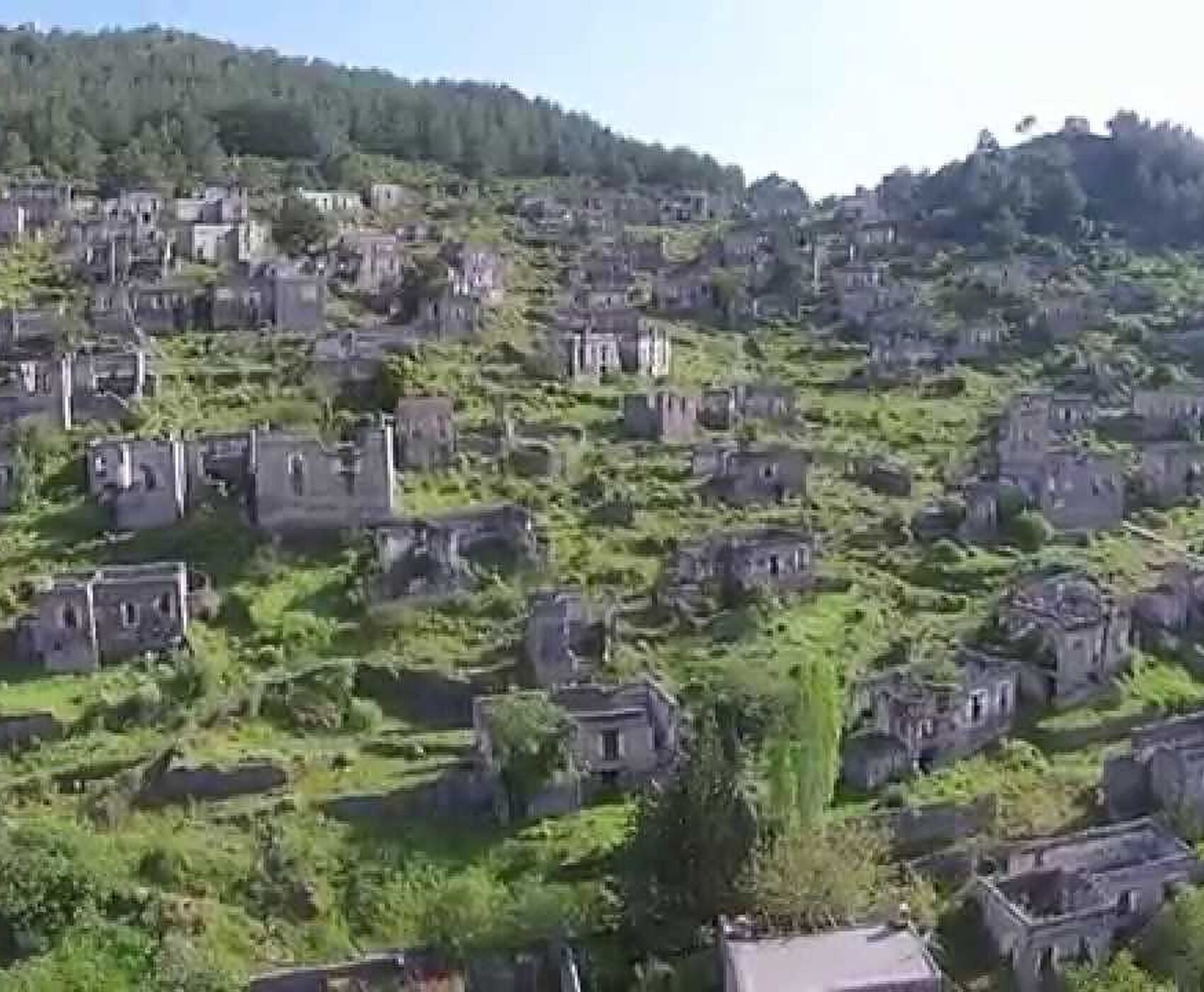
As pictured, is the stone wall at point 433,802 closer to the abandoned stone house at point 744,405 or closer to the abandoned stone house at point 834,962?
the abandoned stone house at point 834,962

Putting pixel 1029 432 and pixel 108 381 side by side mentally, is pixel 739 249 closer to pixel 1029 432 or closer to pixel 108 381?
pixel 1029 432

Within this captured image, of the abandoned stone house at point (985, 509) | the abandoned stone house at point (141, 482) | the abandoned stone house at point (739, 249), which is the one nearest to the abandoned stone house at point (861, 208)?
the abandoned stone house at point (739, 249)

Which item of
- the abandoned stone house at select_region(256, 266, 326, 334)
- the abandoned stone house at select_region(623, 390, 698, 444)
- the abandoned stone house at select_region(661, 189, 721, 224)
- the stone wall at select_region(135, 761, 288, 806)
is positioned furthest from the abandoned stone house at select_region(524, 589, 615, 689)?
the abandoned stone house at select_region(661, 189, 721, 224)

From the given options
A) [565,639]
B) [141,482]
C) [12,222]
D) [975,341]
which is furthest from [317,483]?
[975,341]

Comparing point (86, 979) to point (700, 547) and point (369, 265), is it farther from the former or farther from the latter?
point (369, 265)

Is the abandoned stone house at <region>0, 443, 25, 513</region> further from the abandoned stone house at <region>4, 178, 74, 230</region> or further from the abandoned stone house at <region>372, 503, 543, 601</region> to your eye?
the abandoned stone house at <region>4, 178, 74, 230</region>
